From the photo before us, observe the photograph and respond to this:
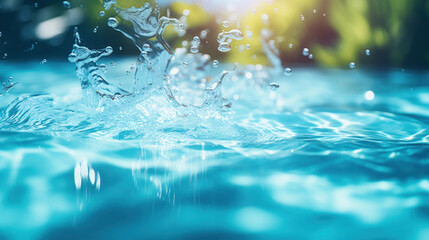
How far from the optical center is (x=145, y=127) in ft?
8.20

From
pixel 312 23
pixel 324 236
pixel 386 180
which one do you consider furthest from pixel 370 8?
pixel 324 236

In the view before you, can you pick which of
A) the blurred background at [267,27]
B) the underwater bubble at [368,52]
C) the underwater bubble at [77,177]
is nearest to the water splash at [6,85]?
the blurred background at [267,27]

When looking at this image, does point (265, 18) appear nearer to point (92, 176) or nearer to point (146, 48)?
point (146, 48)

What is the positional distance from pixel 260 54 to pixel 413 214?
5.80 m

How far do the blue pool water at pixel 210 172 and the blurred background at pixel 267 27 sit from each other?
11.0ft

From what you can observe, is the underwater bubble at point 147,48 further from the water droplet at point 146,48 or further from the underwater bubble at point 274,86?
the underwater bubble at point 274,86

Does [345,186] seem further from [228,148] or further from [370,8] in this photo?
[370,8]

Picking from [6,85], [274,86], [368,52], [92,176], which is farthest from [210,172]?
[368,52]

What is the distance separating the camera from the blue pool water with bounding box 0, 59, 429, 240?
1.38 m

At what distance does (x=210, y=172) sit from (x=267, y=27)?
5.34 metres

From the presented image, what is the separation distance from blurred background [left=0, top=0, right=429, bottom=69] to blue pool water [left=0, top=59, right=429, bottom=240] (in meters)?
3.36

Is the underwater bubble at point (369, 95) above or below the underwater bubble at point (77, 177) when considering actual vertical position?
above

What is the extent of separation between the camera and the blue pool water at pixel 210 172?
4.52 ft

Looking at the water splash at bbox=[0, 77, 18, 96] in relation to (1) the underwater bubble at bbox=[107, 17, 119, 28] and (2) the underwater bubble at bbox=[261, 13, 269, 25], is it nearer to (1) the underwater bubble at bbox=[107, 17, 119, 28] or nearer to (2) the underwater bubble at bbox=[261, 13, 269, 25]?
(1) the underwater bubble at bbox=[107, 17, 119, 28]
